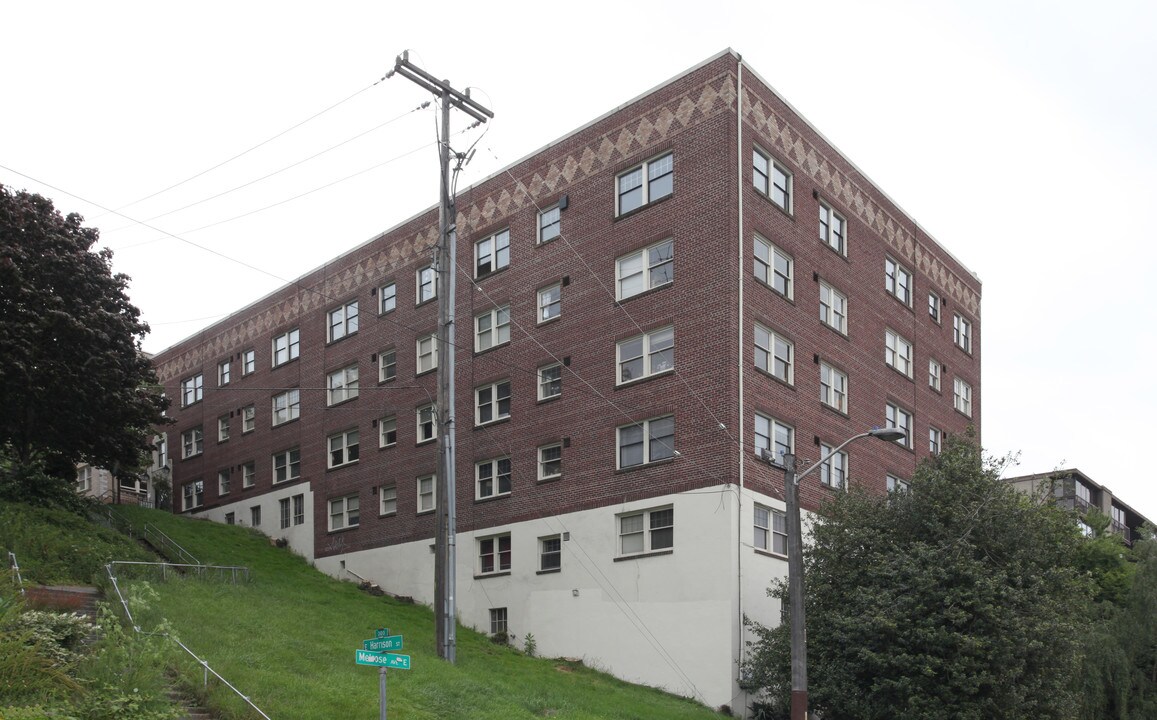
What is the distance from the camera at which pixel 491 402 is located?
43.4 metres

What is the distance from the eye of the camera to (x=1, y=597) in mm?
21266

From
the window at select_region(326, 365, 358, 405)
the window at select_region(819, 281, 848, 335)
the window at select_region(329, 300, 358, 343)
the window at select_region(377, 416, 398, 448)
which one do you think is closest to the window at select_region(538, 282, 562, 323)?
the window at select_region(819, 281, 848, 335)

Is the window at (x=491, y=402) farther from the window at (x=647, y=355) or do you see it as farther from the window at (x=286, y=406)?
the window at (x=286, y=406)

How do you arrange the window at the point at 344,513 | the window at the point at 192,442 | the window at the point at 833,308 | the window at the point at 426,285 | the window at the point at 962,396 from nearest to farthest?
the window at the point at 833,308 → the window at the point at 426,285 → the window at the point at 344,513 → the window at the point at 962,396 → the window at the point at 192,442

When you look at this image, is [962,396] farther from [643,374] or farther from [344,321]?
[344,321]

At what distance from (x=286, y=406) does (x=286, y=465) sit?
2.75 m

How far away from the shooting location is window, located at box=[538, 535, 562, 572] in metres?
39.4

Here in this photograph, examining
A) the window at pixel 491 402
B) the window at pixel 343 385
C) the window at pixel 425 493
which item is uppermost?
the window at pixel 343 385

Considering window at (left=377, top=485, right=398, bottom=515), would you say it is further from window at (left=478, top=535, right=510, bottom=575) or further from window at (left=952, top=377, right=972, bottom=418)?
window at (left=952, top=377, right=972, bottom=418)

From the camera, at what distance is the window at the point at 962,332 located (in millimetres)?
52000

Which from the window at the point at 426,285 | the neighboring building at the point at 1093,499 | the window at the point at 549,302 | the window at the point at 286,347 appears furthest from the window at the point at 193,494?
the neighboring building at the point at 1093,499

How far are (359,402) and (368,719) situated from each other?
2901 cm

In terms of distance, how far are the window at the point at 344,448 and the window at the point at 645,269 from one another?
16.9 metres

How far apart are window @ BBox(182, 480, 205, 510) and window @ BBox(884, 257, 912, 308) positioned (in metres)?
36.1
